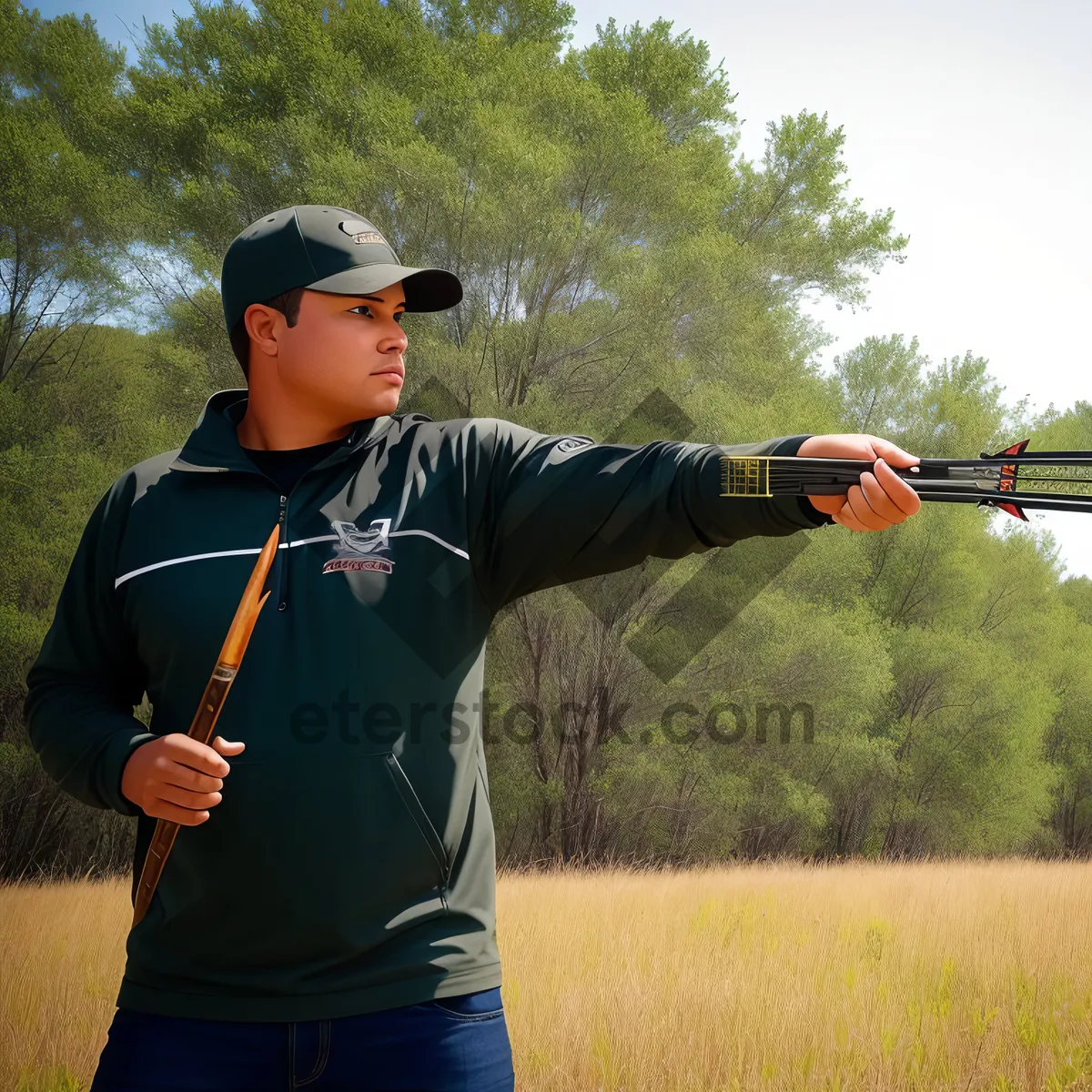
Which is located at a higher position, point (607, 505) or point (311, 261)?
point (311, 261)

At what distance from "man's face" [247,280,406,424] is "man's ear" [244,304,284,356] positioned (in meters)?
0.03

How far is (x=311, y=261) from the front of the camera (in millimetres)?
1759

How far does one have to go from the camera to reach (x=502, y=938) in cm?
493

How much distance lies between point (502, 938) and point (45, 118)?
30.2 ft

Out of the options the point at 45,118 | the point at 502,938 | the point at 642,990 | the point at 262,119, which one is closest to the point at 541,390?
the point at 262,119

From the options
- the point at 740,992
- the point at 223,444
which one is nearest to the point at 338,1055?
the point at 223,444

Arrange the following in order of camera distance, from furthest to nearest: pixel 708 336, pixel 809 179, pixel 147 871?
pixel 809 179
pixel 708 336
pixel 147 871

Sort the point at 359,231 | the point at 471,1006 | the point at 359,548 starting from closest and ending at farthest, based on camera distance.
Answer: the point at 471,1006
the point at 359,548
the point at 359,231

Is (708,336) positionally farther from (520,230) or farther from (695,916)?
(695,916)

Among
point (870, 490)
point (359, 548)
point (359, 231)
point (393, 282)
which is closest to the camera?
point (870, 490)

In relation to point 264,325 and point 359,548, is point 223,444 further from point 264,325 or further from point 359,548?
point 359,548

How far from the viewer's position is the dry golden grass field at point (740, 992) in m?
3.63

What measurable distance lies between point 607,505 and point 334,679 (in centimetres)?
45

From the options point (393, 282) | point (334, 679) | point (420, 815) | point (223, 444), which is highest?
point (393, 282)
